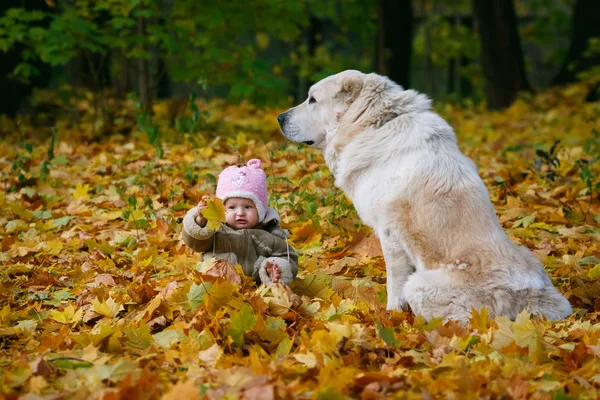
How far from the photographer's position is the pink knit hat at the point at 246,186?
4.31 metres

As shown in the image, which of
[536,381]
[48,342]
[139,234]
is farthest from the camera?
[139,234]

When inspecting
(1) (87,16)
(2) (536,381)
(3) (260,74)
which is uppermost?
(1) (87,16)

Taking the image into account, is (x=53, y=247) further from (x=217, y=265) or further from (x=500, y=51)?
(x=500, y=51)

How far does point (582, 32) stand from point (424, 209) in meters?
13.9

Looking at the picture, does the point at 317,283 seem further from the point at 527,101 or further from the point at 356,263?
the point at 527,101

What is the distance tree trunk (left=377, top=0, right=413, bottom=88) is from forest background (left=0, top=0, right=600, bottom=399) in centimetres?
252

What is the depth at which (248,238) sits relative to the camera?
4352 mm

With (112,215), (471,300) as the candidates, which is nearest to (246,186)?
(471,300)

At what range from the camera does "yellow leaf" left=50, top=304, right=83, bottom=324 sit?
3.98 metres

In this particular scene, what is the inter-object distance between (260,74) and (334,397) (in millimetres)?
7507

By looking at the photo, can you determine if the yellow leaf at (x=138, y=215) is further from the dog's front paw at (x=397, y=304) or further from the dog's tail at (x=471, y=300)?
the dog's tail at (x=471, y=300)

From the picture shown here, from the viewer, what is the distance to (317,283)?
4.45 metres

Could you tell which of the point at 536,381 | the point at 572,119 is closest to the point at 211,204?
the point at 536,381

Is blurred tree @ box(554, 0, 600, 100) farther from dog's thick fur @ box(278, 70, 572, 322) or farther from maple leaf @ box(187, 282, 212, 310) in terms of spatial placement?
maple leaf @ box(187, 282, 212, 310)
